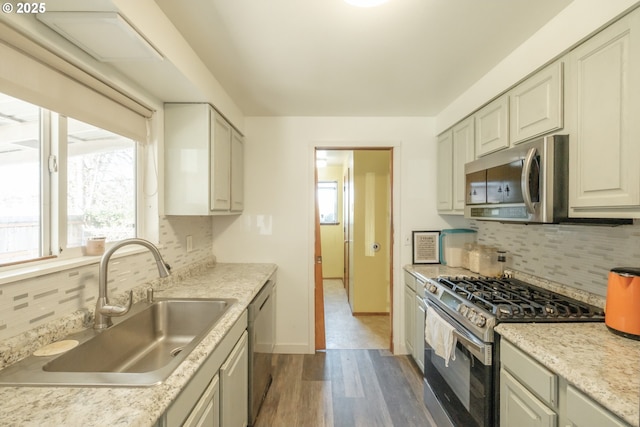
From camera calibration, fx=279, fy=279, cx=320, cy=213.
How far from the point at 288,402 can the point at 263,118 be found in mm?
2553

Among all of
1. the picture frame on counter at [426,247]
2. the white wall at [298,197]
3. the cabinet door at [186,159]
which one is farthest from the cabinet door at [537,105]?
the cabinet door at [186,159]

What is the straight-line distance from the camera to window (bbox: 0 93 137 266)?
1114 millimetres

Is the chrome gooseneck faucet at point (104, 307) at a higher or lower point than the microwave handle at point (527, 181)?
lower

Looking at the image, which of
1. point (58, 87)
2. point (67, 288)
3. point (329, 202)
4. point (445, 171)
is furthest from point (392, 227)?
point (329, 202)

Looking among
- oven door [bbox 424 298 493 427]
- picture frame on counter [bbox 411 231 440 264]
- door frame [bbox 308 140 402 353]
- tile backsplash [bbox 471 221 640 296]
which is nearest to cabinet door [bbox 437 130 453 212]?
picture frame on counter [bbox 411 231 440 264]

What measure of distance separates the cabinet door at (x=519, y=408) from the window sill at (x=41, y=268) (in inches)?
79.2

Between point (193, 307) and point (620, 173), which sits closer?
point (620, 173)

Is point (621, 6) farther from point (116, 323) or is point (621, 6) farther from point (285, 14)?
point (116, 323)

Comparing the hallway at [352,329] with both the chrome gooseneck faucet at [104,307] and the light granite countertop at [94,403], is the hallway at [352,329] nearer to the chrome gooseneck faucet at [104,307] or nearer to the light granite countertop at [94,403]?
the chrome gooseneck faucet at [104,307]

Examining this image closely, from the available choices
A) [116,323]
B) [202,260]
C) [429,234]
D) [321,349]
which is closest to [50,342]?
[116,323]

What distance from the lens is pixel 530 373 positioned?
1.11m

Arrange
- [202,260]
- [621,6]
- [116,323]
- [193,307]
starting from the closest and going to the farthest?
1. [621,6]
2. [116,323]
3. [193,307]
4. [202,260]

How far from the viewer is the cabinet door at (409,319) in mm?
2537

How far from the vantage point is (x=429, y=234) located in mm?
2842
